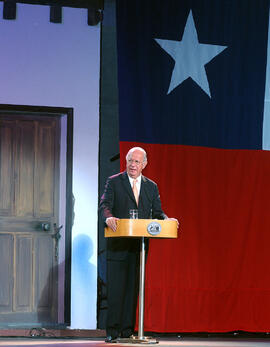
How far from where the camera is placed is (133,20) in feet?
19.6

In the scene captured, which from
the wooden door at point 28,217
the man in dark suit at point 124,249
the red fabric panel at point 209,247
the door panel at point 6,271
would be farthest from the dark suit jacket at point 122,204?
the door panel at point 6,271

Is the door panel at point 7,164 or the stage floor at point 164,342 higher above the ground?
the door panel at point 7,164

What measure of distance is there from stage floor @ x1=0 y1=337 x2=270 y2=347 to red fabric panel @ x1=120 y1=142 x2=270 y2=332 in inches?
11.2

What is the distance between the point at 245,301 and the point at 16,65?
3.05 meters

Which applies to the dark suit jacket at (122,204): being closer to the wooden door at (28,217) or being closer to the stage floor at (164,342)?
the stage floor at (164,342)

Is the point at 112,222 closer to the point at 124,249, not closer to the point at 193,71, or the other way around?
the point at 124,249

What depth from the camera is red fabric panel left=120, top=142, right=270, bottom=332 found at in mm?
5875

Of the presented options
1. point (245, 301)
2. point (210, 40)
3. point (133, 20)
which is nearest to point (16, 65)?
point (133, 20)

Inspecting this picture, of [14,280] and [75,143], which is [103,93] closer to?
[75,143]

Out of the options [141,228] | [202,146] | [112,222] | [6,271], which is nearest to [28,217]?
[6,271]

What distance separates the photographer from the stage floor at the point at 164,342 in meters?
4.86

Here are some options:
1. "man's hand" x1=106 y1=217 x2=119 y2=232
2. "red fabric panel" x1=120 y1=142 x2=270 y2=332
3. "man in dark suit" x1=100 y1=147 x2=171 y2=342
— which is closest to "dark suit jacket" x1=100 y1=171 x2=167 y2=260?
"man in dark suit" x1=100 y1=147 x2=171 y2=342

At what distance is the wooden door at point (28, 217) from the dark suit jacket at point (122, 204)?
4.81 feet

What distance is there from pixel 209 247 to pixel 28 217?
5.61ft
